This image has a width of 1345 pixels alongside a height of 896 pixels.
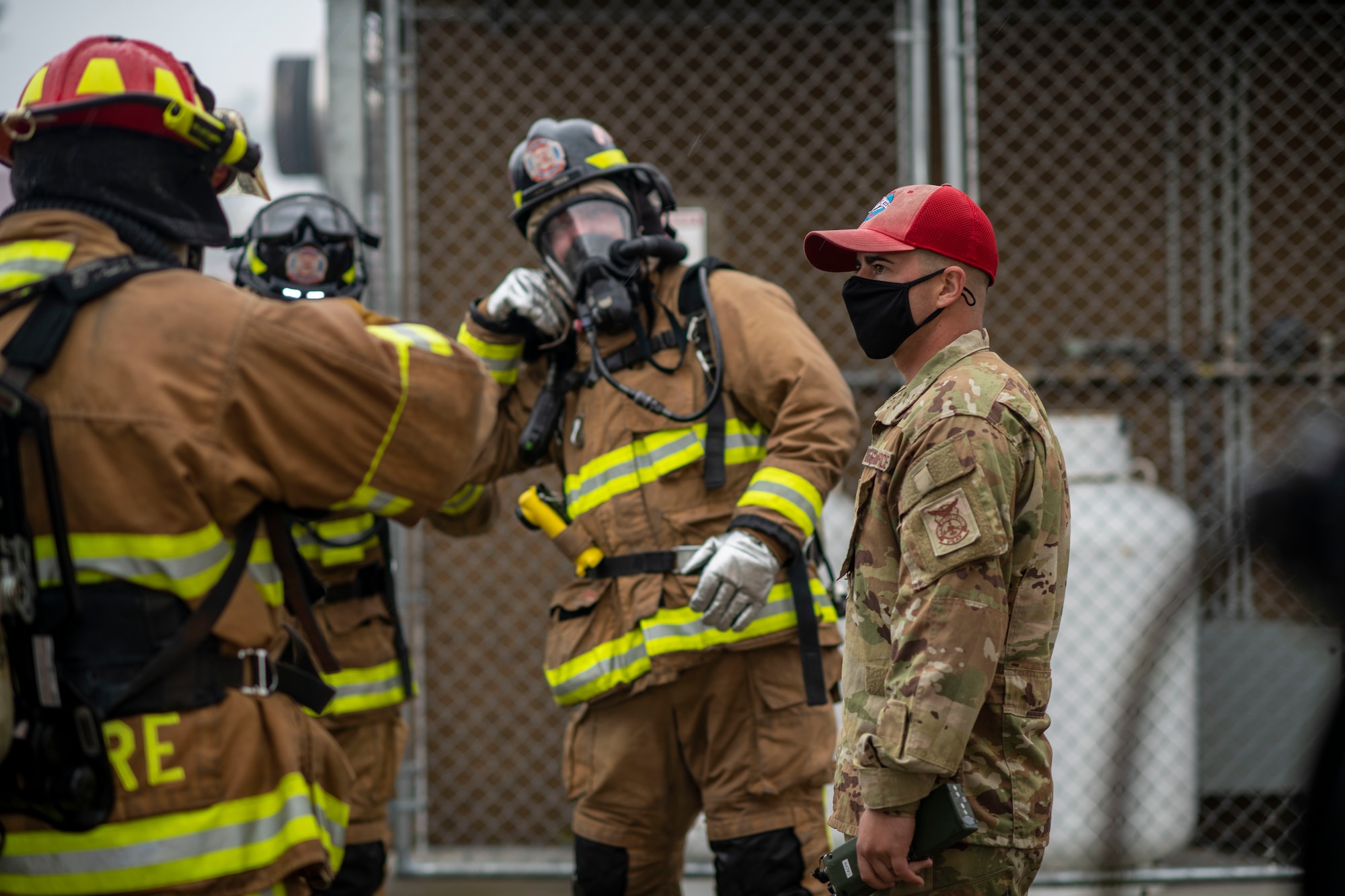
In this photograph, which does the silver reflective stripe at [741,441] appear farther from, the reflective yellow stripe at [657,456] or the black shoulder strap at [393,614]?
the black shoulder strap at [393,614]

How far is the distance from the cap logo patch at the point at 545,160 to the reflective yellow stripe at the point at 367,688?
1466 mm

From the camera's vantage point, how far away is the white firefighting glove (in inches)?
120

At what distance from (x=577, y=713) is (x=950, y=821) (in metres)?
1.39

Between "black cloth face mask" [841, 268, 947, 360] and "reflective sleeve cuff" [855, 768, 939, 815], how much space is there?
74 cm

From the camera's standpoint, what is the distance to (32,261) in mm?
1768

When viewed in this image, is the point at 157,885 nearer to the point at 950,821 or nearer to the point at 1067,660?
the point at 950,821

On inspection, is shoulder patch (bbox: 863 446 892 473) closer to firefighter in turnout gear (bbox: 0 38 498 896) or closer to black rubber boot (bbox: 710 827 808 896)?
firefighter in turnout gear (bbox: 0 38 498 896)

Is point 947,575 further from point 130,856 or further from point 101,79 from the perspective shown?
point 101,79

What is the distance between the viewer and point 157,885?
1.67m

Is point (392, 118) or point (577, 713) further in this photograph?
point (392, 118)

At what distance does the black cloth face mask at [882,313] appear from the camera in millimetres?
2070

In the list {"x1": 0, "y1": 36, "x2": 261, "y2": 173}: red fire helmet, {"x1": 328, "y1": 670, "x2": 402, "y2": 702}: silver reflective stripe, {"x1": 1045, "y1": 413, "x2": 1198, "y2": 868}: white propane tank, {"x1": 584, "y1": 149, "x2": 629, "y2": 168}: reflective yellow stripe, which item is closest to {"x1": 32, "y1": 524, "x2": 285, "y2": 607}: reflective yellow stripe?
{"x1": 0, "y1": 36, "x2": 261, "y2": 173}: red fire helmet

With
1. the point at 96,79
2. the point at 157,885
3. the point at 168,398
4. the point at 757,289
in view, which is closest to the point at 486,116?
the point at 757,289

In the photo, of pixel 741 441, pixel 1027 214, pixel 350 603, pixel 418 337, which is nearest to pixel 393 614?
pixel 350 603
